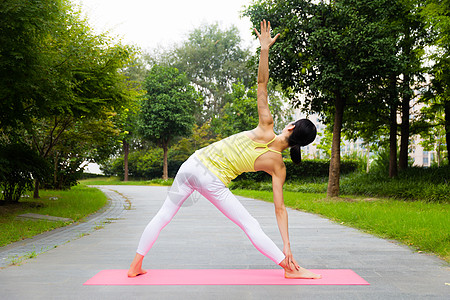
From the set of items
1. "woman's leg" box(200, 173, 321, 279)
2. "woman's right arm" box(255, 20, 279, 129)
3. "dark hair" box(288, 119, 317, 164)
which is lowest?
"woman's leg" box(200, 173, 321, 279)

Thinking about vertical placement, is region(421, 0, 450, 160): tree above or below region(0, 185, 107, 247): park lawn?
above

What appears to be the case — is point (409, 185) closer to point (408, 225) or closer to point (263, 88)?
point (408, 225)

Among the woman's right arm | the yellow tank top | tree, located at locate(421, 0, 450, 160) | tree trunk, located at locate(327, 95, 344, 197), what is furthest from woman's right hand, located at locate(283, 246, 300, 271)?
tree trunk, located at locate(327, 95, 344, 197)

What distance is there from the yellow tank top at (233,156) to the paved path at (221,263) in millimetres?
563

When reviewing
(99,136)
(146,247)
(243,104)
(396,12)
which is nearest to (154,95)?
(243,104)

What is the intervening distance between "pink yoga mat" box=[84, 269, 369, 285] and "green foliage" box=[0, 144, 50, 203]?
24.2 feet

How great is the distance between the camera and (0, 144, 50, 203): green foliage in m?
10.6

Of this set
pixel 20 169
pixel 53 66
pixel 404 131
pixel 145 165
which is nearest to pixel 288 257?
pixel 53 66

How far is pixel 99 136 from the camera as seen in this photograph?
640 inches

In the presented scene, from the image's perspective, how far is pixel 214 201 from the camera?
4082 millimetres

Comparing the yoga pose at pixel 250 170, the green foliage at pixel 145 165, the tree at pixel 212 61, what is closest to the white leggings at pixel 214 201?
the yoga pose at pixel 250 170

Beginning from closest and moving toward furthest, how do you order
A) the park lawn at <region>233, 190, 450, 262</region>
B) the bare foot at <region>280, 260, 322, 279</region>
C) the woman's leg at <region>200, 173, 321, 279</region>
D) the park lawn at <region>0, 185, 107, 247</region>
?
1. the woman's leg at <region>200, 173, 321, 279</region>
2. the bare foot at <region>280, 260, 322, 279</region>
3. the park lawn at <region>233, 190, 450, 262</region>
4. the park lawn at <region>0, 185, 107, 247</region>

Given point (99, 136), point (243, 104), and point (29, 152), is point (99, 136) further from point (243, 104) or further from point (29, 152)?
point (243, 104)

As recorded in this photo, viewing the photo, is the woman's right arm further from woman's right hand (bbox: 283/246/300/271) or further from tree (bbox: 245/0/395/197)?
tree (bbox: 245/0/395/197)
